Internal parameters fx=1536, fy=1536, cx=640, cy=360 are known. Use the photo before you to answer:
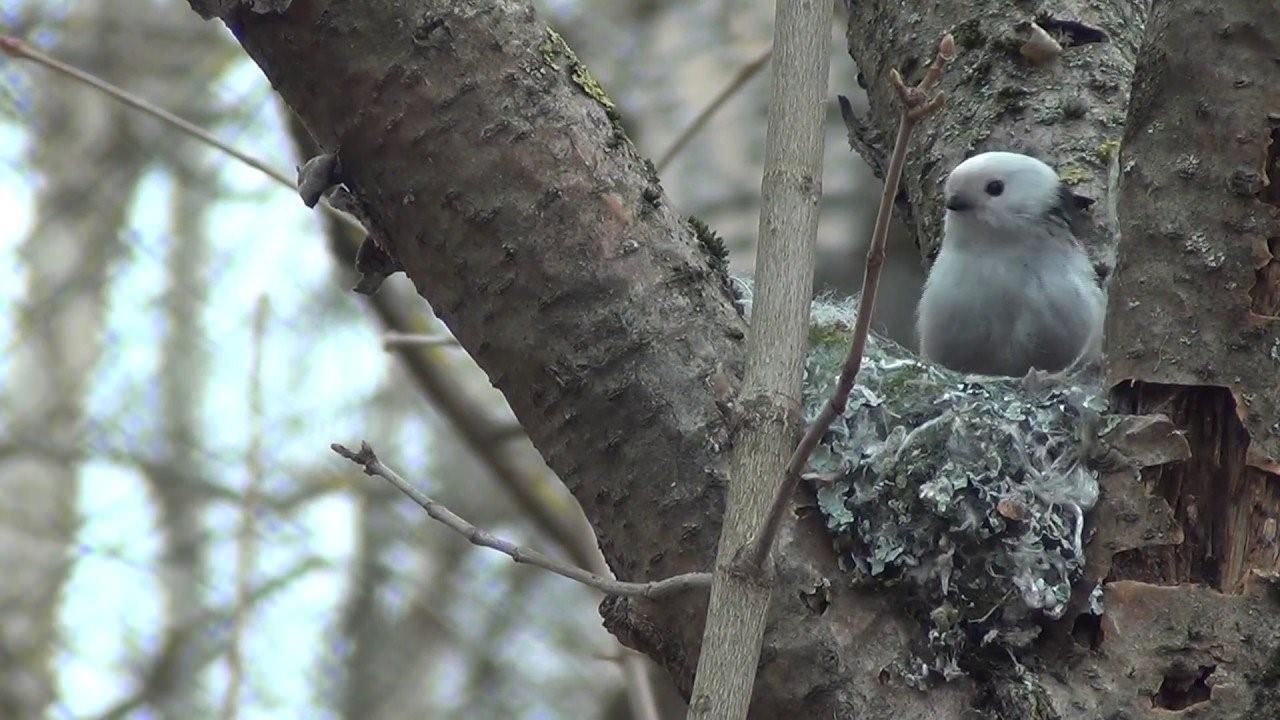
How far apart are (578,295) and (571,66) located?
0.32m

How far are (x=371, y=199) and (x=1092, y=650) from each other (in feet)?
3.48

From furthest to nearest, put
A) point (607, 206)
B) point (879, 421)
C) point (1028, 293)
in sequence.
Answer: point (1028, 293) < point (879, 421) < point (607, 206)

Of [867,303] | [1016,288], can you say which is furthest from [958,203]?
[867,303]

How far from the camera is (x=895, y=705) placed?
182 cm

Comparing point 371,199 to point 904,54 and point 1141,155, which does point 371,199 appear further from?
point 904,54

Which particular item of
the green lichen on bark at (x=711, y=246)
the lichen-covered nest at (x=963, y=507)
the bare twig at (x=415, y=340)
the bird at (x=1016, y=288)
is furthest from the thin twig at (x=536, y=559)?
the bird at (x=1016, y=288)

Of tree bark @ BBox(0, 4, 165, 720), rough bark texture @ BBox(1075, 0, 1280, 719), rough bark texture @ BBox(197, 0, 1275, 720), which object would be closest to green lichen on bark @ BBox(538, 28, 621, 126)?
rough bark texture @ BBox(197, 0, 1275, 720)

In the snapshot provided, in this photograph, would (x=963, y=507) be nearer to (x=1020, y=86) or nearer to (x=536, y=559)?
(x=536, y=559)

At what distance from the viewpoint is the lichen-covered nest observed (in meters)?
1.90

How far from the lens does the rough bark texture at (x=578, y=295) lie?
1857 millimetres

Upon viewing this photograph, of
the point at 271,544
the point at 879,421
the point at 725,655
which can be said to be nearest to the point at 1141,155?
the point at 879,421

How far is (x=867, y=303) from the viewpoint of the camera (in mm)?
1426

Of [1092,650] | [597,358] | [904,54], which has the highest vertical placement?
[904,54]

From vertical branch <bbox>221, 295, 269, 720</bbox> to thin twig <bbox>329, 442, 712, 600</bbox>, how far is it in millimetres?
1897
